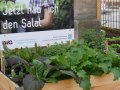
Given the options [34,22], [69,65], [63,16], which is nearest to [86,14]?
[63,16]

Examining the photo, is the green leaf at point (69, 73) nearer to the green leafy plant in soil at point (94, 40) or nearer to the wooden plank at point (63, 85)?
the wooden plank at point (63, 85)

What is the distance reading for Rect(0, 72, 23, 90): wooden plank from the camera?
3329 mm

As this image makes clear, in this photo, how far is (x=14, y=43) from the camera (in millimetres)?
5148

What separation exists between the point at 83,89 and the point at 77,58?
0.37 metres

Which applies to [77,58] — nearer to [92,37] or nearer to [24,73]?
[24,73]

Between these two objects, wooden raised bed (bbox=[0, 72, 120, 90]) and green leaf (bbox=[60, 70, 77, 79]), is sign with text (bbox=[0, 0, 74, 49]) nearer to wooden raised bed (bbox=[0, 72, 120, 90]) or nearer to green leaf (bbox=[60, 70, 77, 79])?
wooden raised bed (bbox=[0, 72, 120, 90])

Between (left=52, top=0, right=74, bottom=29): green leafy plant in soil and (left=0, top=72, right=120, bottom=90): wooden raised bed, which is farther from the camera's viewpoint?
(left=52, top=0, right=74, bottom=29): green leafy plant in soil

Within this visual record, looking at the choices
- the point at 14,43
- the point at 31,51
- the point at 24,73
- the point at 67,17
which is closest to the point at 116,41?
the point at 67,17

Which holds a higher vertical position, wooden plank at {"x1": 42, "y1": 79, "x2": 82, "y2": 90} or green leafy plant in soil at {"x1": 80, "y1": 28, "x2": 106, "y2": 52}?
green leafy plant in soil at {"x1": 80, "y1": 28, "x2": 106, "y2": 52}

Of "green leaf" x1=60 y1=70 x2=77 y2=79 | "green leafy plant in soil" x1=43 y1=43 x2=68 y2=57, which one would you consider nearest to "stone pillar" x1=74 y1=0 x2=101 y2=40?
"green leafy plant in soil" x1=43 y1=43 x2=68 y2=57

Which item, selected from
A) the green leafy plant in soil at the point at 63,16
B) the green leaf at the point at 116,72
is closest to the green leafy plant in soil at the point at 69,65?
the green leaf at the point at 116,72

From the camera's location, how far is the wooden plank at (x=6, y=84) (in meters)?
3.33

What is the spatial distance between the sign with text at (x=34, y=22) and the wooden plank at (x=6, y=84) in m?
1.38

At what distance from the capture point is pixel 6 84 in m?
3.56
